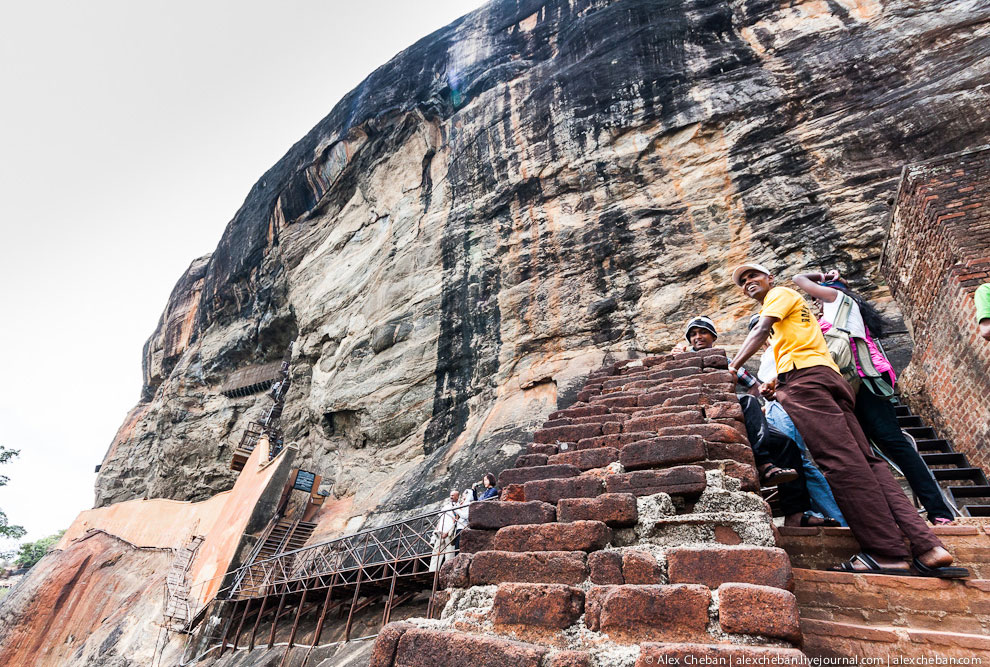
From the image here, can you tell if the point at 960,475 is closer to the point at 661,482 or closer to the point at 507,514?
the point at 661,482

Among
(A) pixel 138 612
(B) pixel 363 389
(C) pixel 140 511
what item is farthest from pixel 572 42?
(C) pixel 140 511

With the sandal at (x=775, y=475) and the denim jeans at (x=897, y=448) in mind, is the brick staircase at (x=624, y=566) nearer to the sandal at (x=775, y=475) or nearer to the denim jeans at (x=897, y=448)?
the sandal at (x=775, y=475)

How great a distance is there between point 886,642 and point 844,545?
798 mm

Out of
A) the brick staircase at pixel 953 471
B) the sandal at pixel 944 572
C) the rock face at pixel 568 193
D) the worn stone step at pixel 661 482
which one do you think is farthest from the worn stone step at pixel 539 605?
the rock face at pixel 568 193

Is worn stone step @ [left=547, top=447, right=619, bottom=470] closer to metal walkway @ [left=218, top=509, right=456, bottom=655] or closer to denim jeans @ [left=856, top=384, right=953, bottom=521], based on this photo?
denim jeans @ [left=856, top=384, right=953, bottom=521]

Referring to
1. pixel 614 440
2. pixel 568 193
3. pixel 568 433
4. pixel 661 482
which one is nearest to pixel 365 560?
pixel 568 433

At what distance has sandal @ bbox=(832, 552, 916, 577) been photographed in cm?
227

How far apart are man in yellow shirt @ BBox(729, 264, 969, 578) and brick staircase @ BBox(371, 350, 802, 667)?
0.37 metres

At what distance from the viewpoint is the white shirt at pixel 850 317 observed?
3.39 m

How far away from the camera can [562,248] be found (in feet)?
42.7

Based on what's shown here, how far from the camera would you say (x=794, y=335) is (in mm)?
3031

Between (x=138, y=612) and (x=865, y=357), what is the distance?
69.9 ft

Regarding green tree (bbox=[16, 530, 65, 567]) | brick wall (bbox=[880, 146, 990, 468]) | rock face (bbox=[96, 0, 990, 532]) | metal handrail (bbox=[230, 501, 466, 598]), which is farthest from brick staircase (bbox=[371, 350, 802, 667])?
green tree (bbox=[16, 530, 65, 567])

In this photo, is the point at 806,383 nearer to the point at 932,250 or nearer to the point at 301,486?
the point at 932,250
